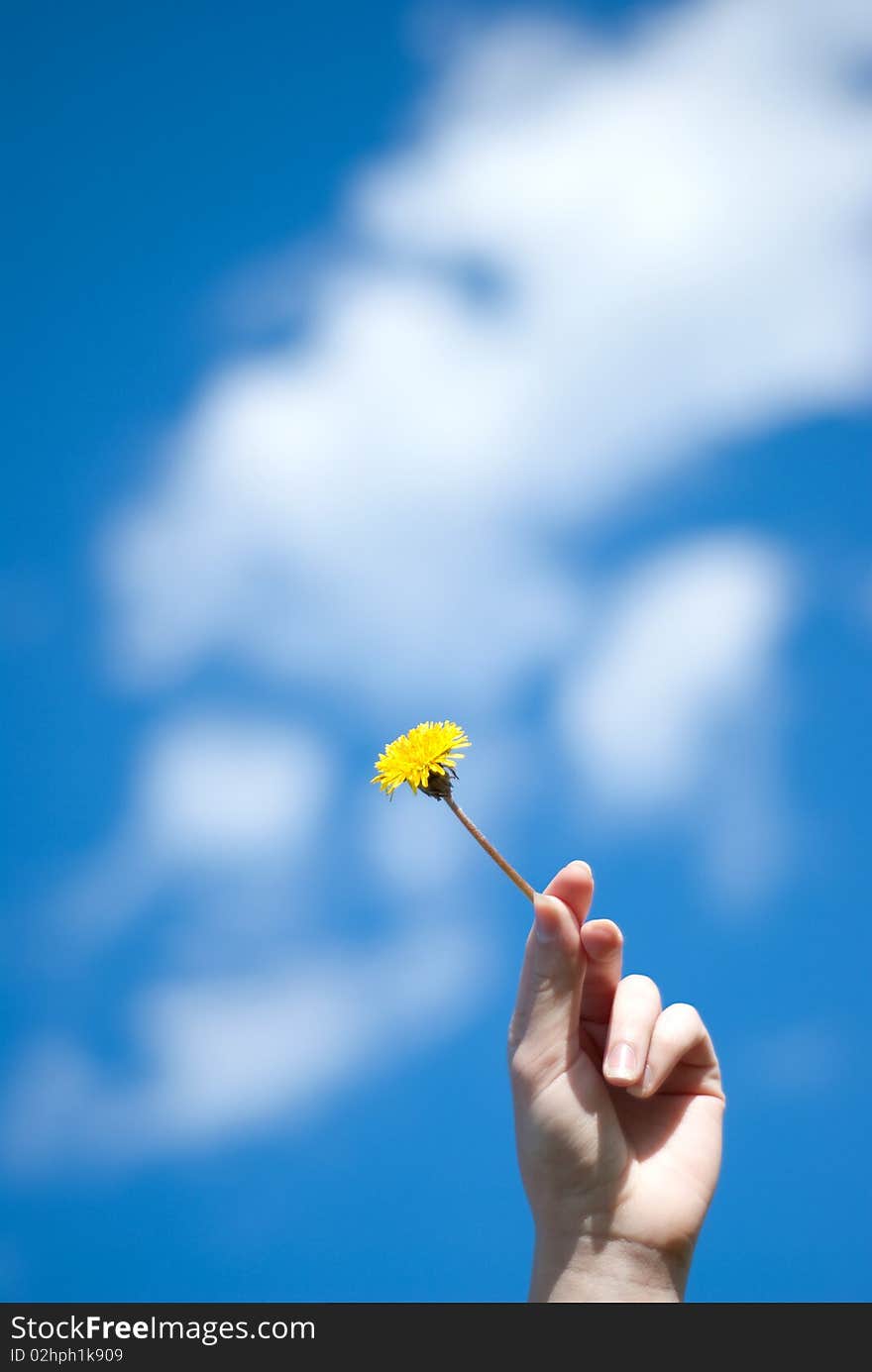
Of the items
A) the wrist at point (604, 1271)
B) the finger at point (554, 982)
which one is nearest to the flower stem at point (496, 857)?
the finger at point (554, 982)

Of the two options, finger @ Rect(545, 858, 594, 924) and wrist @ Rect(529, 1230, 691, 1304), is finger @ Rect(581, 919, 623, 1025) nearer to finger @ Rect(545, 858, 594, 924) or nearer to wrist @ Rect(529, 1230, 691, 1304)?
finger @ Rect(545, 858, 594, 924)

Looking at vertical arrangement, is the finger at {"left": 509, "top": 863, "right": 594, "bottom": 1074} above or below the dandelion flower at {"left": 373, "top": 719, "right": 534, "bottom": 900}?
below

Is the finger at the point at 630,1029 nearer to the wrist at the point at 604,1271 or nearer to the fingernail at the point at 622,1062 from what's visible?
the fingernail at the point at 622,1062

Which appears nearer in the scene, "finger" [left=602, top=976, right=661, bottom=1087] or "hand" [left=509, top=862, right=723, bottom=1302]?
"finger" [left=602, top=976, right=661, bottom=1087]

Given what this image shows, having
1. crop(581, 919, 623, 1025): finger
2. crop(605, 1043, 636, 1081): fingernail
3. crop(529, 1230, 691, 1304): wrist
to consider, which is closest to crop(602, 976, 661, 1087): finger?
crop(605, 1043, 636, 1081): fingernail

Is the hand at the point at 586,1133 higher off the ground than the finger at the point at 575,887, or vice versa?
the finger at the point at 575,887

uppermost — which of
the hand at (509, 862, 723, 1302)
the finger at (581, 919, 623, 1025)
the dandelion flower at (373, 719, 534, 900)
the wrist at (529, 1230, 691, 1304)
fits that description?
the dandelion flower at (373, 719, 534, 900)
